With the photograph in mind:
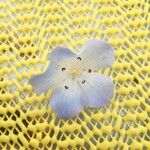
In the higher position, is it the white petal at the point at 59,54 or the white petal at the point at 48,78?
the white petal at the point at 59,54

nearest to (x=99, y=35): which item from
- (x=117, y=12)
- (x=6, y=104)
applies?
(x=117, y=12)

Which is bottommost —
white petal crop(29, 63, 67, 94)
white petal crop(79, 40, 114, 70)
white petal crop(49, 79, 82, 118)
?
white petal crop(49, 79, 82, 118)

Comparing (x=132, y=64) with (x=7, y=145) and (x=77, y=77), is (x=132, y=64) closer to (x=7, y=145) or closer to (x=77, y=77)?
(x=77, y=77)

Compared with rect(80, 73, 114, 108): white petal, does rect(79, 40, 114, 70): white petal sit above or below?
above

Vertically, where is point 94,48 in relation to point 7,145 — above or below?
above

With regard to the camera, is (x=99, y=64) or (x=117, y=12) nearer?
(x=99, y=64)

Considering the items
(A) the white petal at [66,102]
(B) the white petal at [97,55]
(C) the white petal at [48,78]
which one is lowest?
(A) the white petal at [66,102]
